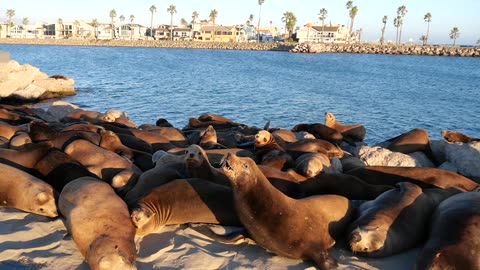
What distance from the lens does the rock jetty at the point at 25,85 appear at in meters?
21.7

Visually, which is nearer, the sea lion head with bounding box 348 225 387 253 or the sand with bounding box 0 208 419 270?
the sand with bounding box 0 208 419 270

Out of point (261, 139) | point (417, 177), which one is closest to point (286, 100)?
point (261, 139)

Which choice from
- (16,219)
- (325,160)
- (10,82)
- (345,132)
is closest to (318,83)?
(10,82)

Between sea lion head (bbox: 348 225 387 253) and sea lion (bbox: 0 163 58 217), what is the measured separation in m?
3.57

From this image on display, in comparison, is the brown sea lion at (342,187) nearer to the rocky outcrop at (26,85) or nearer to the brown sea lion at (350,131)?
the brown sea lion at (350,131)

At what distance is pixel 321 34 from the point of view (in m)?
121

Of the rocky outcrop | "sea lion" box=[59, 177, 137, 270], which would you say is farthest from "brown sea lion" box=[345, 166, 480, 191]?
A: the rocky outcrop

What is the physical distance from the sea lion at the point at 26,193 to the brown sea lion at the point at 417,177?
4329mm

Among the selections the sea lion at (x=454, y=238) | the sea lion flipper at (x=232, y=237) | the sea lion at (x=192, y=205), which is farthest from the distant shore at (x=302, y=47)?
the sea lion flipper at (x=232, y=237)

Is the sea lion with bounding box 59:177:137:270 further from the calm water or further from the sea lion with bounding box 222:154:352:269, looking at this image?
the calm water

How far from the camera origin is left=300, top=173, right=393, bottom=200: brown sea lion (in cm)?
610

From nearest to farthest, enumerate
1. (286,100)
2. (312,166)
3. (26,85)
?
(312,166) → (26,85) → (286,100)

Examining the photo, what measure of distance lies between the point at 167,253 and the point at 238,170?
48.1 inches

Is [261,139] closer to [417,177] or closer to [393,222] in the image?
[417,177]
